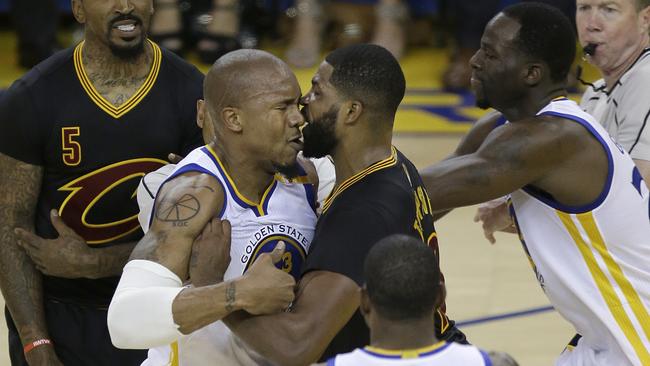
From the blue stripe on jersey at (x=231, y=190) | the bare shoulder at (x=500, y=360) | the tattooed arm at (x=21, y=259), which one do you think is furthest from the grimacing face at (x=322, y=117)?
the tattooed arm at (x=21, y=259)

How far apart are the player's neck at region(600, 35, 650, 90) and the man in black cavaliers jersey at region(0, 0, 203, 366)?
5.19 ft

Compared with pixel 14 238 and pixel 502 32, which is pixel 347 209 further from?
pixel 14 238

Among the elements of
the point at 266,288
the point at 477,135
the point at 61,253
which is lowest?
the point at 61,253

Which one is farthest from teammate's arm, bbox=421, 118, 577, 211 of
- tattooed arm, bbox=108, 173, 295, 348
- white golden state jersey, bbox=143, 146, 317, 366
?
tattooed arm, bbox=108, 173, 295, 348

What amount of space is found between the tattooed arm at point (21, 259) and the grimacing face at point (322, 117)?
1.12 meters

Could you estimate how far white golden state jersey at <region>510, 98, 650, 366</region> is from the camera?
4098 millimetres

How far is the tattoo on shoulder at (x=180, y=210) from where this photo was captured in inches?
140

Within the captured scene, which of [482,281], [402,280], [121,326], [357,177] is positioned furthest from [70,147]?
[482,281]

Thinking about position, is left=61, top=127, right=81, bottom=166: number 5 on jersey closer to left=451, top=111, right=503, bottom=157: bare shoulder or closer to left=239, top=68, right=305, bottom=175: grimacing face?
left=239, top=68, right=305, bottom=175: grimacing face

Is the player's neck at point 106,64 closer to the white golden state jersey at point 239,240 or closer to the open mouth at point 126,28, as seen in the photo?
the open mouth at point 126,28

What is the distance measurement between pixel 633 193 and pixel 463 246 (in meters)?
3.80

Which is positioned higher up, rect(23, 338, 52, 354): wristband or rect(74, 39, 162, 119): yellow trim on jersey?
rect(74, 39, 162, 119): yellow trim on jersey

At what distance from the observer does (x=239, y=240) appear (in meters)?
3.73

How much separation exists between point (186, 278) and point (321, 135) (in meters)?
0.57
